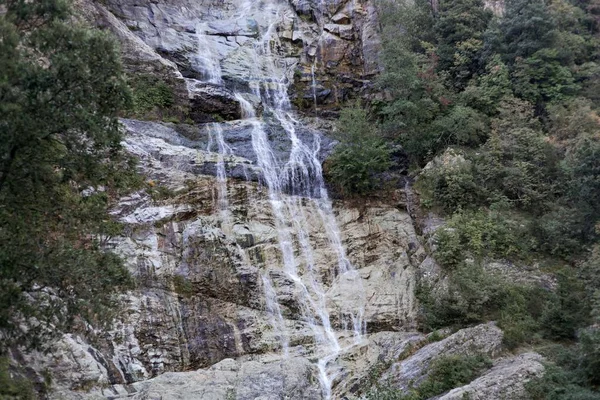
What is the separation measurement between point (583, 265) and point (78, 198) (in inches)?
536

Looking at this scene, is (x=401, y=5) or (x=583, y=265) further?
(x=401, y=5)

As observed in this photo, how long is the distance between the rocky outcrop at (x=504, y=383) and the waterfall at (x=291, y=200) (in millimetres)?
4296

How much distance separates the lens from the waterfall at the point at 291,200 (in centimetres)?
1897

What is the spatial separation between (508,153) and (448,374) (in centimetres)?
1129

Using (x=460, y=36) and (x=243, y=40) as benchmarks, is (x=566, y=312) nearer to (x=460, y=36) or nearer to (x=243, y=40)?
(x=460, y=36)

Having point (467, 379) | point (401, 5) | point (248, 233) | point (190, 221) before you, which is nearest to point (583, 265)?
point (467, 379)

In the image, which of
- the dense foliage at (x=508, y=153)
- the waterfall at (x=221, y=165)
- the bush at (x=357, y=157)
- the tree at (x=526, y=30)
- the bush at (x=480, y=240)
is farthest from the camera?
the tree at (x=526, y=30)

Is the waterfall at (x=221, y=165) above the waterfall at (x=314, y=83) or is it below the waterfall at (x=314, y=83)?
below

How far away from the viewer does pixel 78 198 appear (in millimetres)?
12812

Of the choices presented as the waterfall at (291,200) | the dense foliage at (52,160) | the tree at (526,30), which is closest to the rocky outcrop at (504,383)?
the waterfall at (291,200)

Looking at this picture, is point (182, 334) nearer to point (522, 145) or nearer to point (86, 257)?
point (86, 257)

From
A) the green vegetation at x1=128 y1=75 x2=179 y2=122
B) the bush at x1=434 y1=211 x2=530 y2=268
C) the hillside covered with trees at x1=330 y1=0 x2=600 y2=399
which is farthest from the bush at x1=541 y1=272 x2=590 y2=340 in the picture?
the green vegetation at x1=128 y1=75 x2=179 y2=122

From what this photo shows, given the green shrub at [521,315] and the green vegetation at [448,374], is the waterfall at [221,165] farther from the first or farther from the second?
the green shrub at [521,315]

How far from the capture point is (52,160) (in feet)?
39.0
